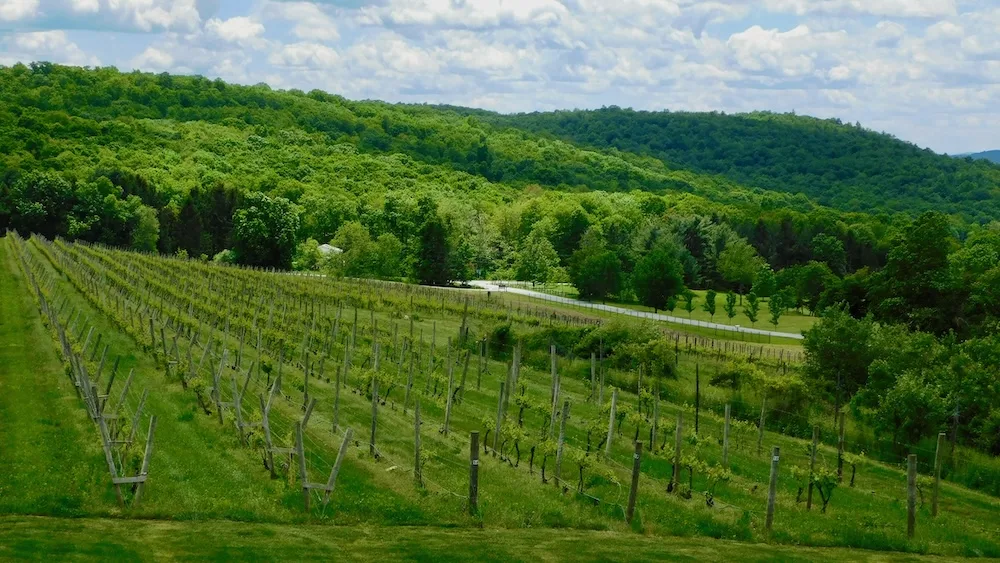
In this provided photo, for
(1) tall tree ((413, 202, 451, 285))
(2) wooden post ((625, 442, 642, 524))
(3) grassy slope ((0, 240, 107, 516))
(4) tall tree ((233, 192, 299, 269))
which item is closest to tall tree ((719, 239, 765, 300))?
(1) tall tree ((413, 202, 451, 285))

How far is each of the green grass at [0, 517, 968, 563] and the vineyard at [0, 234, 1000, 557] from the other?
1.51 feet

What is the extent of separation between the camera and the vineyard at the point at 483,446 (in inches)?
766

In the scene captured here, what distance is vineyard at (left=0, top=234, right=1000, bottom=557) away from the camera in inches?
766

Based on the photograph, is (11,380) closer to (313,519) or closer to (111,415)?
(111,415)

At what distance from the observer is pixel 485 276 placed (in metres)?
119

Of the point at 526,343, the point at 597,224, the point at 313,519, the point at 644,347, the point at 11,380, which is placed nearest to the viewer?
the point at 313,519

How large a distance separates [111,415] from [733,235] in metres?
98.8

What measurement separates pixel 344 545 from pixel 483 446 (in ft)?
27.3

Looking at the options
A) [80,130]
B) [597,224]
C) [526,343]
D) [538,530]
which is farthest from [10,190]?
[538,530]

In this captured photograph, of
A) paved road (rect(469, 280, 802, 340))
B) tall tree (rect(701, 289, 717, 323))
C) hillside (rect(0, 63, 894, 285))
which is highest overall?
hillside (rect(0, 63, 894, 285))

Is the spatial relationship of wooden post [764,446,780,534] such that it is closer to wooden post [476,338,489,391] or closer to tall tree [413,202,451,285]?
wooden post [476,338,489,391]

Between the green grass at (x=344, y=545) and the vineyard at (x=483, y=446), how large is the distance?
1.51 feet

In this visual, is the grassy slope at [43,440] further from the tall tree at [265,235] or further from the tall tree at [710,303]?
the tall tree at [265,235]

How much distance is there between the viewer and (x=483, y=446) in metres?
25.1
